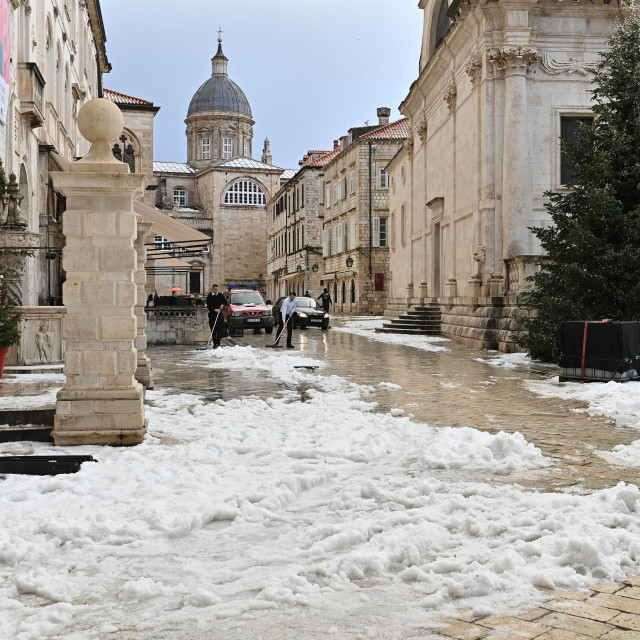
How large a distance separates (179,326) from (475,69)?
37.7 feet

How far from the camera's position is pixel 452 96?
25266 millimetres

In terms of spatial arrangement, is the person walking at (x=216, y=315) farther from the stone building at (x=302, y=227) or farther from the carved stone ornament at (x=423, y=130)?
the stone building at (x=302, y=227)

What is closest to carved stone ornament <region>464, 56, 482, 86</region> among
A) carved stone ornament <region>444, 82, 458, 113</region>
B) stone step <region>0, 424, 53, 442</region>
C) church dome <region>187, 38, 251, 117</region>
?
carved stone ornament <region>444, 82, 458, 113</region>

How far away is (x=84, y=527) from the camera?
4.64 meters

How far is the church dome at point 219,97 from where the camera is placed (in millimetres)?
92688

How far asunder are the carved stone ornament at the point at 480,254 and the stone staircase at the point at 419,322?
5.53 metres

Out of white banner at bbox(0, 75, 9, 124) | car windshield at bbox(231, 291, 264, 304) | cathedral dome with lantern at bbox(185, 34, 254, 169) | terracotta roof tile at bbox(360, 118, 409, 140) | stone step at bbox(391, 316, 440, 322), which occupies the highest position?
cathedral dome with lantern at bbox(185, 34, 254, 169)

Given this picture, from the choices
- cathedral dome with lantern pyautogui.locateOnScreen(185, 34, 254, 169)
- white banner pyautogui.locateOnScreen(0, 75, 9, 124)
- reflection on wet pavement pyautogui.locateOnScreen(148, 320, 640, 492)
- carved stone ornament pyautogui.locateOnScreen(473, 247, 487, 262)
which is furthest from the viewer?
cathedral dome with lantern pyautogui.locateOnScreen(185, 34, 254, 169)

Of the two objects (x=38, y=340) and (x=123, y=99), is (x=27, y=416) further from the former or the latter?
(x=123, y=99)

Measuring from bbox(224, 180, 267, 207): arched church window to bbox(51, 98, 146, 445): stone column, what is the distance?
7989cm

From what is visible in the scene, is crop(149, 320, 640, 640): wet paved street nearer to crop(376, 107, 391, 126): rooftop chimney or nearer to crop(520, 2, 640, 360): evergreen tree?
crop(520, 2, 640, 360): evergreen tree

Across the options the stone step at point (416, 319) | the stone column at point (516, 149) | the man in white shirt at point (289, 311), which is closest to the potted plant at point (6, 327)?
the man in white shirt at point (289, 311)

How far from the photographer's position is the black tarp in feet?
39.3

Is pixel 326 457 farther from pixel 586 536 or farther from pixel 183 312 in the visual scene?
pixel 183 312
